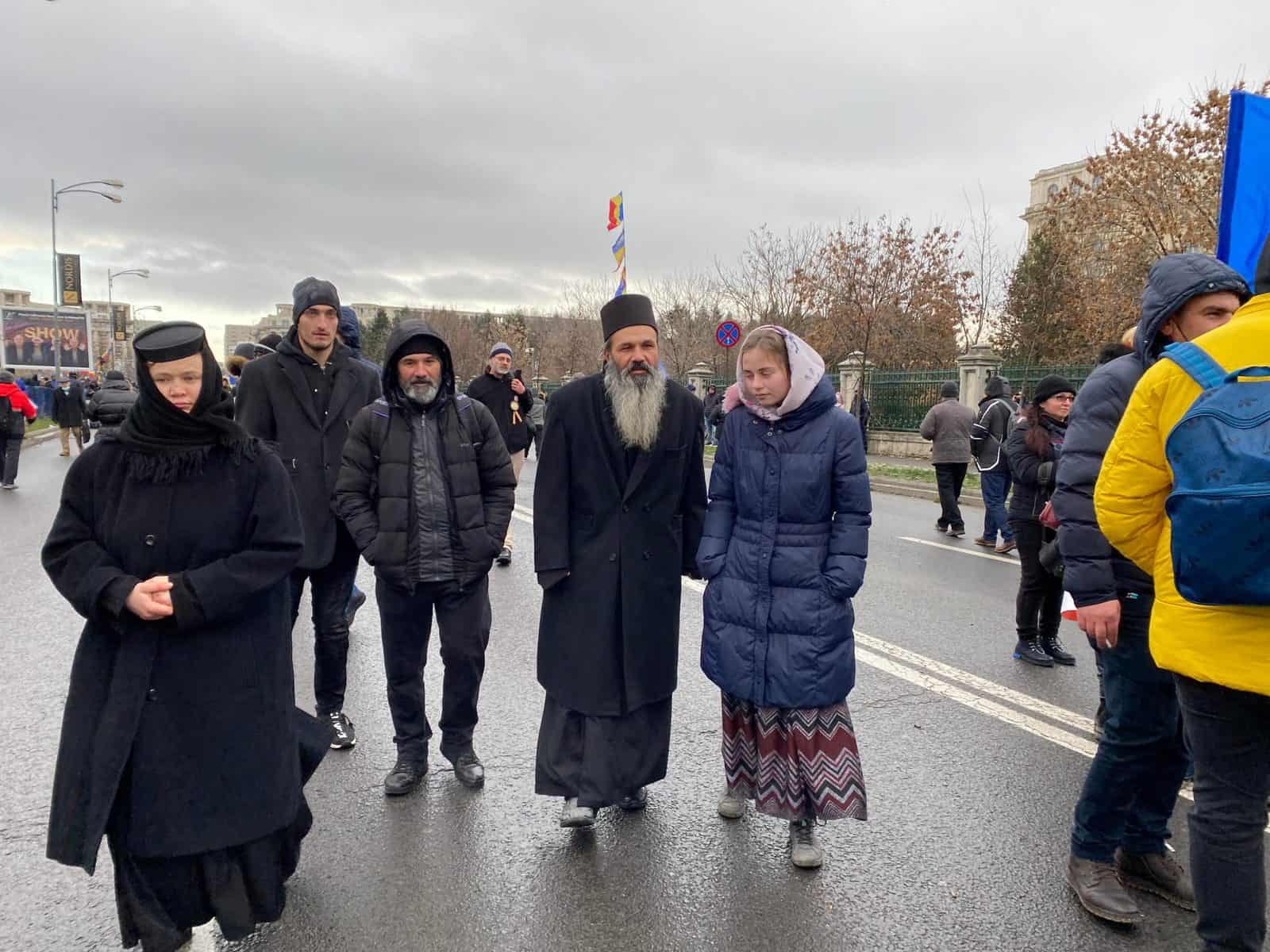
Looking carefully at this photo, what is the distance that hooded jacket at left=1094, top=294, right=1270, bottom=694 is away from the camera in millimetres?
1935

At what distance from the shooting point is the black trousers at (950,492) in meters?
10.4

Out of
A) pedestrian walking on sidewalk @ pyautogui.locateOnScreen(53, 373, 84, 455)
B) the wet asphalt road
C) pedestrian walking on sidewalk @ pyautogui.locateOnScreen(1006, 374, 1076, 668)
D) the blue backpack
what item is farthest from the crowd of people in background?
pedestrian walking on sidewalk @ pyautogui.locateOnScreen(53, 373, 84, 455)

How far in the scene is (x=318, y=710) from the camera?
4102mm

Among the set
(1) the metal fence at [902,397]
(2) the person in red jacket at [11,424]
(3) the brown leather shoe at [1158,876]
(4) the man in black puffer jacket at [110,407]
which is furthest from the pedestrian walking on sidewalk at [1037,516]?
(1) the metal fence at [902,397]

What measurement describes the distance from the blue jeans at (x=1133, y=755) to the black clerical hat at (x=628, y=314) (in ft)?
6.44

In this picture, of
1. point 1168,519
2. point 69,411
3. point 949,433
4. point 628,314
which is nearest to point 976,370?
point 949,433

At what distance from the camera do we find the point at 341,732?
4.07 meters

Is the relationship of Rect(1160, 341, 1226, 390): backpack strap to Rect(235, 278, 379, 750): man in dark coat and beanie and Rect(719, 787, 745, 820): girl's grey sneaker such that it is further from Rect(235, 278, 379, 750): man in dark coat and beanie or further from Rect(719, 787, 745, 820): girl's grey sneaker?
Rect(235, 278, 379, 750): man in dark coat and beanie

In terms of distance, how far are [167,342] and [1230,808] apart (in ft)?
9.80

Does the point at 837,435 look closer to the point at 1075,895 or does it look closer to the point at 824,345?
the point at 1075,895

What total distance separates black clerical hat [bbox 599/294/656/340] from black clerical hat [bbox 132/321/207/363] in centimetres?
146

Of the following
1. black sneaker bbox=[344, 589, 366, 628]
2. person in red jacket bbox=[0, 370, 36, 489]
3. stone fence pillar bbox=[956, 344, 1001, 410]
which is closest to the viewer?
black sneaker bbox=[344, 589, 366, 628]

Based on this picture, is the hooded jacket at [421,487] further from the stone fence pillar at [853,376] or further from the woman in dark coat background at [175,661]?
the stone fence pillar at [853,376]

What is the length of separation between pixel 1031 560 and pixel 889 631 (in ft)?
3.64
